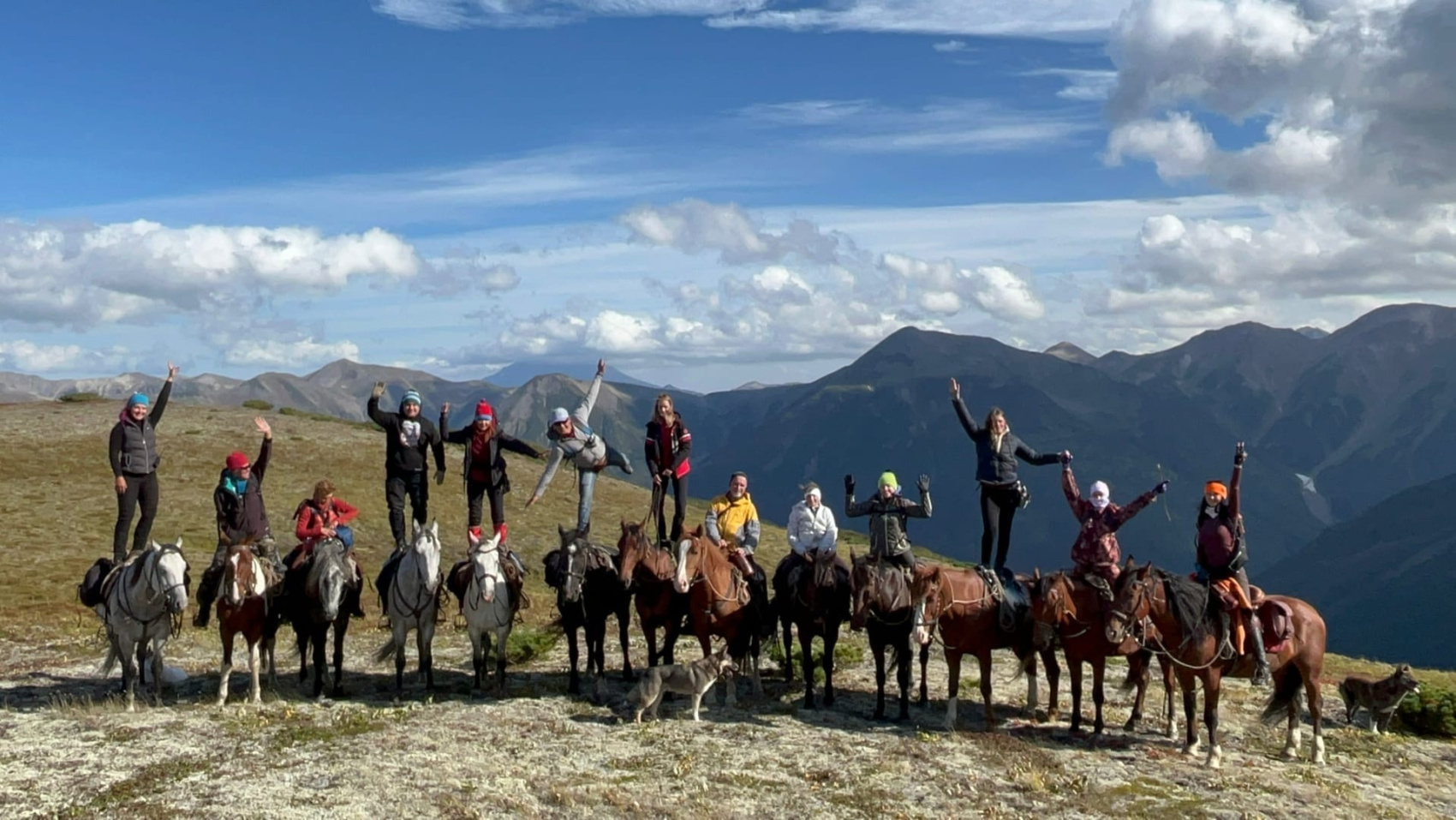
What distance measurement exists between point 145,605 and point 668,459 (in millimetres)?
8349

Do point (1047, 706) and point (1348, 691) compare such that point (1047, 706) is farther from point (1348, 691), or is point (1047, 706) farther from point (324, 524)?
point (324, 524)

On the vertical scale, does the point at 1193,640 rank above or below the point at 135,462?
below

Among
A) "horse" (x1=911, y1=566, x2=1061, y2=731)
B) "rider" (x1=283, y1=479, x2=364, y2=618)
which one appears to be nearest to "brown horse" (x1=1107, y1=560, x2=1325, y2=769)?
"horse" (x1=911, y1=566, x2=1061, y2=731)

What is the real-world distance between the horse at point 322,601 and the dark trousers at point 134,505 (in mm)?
2895

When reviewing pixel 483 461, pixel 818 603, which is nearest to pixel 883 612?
pixel 818 603

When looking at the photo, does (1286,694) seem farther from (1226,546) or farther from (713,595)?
(713,595)

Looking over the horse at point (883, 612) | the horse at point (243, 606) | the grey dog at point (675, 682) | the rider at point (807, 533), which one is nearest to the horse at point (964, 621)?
the horse at point (883, 612)

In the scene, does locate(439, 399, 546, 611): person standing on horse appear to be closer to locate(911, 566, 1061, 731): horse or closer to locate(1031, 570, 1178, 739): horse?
locate(911, 566, 1061, 731): horse

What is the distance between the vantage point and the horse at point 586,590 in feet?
54.2

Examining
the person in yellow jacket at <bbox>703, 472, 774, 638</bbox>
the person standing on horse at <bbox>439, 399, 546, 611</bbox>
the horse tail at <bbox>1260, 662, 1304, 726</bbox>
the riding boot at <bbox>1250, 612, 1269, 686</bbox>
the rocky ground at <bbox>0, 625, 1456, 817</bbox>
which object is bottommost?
the rocky ground at <bbox>0, 625, 1456, 817</bbox>

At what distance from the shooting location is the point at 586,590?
17.3 meters

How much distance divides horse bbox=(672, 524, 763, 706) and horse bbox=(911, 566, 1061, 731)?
3.01 m

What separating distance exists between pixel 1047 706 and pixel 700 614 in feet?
19.7

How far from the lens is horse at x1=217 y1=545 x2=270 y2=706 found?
617 inches
